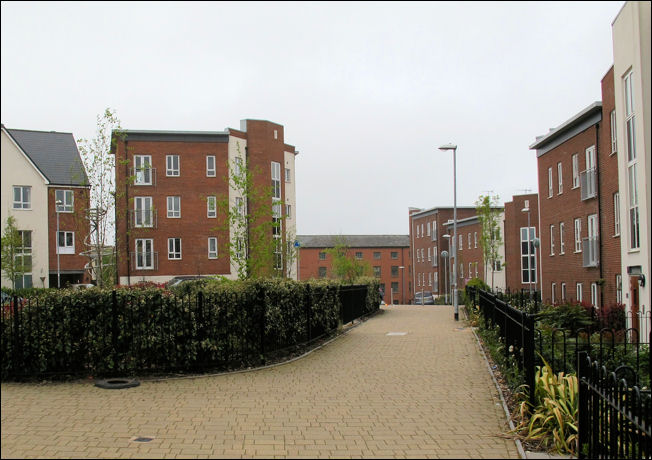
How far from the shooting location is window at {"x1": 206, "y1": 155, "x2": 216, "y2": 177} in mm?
50156

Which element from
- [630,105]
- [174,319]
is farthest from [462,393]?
[630,105]

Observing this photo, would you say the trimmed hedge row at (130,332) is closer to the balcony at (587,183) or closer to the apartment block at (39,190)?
the apartment block at (39,190)

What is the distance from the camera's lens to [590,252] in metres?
30.8

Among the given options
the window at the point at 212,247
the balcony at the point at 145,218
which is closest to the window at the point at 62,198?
the balcony at the point at 145,218

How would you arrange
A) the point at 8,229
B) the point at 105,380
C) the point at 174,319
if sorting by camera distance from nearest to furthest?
the point at 8,229 → the point at 105,380 → the point at 174,319

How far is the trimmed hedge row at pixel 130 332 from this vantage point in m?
10.5

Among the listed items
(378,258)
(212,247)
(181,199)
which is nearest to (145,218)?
(181,199)

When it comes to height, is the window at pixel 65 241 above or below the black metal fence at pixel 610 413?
above

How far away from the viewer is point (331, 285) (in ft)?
60.8

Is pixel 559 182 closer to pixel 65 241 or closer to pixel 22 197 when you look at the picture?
pixel 65 241

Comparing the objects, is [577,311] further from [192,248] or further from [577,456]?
[192,248]

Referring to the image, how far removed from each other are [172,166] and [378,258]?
218ft

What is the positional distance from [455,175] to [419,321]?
8.55 m

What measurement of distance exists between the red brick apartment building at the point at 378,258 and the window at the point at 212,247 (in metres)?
56.9
